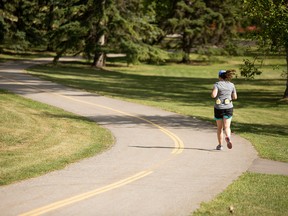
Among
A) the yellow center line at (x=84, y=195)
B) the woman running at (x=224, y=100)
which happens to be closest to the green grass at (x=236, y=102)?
the woman running at (x=224, y=100)

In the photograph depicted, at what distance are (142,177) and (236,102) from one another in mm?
19909

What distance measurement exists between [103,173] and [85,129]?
6115mm

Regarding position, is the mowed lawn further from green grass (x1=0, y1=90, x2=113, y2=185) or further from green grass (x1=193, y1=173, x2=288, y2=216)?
green grass (x1=0, y1=90, x2=113, y2=185)

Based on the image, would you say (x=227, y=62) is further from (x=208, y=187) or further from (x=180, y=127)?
(x=208, y=187)

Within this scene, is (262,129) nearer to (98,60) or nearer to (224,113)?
(224,113)

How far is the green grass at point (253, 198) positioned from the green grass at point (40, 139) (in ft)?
13.0

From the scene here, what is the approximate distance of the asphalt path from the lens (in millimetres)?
7902

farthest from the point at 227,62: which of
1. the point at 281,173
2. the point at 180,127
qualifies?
the point at 281,173

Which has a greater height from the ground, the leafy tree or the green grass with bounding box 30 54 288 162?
the leafy tree

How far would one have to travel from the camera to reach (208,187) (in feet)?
30.6

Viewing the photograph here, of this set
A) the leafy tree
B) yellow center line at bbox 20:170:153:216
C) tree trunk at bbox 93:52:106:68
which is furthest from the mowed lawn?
the leafy tree

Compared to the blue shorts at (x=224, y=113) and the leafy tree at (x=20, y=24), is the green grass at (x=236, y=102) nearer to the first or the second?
the blue shorts at (x=224, y=113)

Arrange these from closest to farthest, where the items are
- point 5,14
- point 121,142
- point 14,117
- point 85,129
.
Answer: point 121,142 < point 85,129 < point 14,117 < point 5,14

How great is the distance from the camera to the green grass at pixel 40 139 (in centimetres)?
1086
